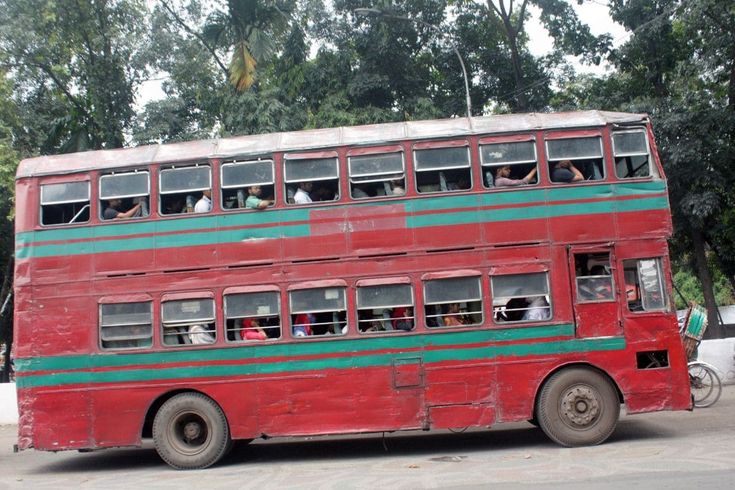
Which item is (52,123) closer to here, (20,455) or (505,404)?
(20,455)

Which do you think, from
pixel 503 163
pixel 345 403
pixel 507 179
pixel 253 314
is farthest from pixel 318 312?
pixel 503 163

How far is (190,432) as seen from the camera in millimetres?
9820

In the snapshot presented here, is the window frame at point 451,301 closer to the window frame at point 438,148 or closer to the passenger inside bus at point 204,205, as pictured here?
the window frame at point 438,148

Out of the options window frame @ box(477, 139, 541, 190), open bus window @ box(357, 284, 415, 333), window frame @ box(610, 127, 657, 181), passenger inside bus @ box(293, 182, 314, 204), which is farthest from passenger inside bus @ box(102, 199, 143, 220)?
window frame @ box(610, 127, 657, 181)

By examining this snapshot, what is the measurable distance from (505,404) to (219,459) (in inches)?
157

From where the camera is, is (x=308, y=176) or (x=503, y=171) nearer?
(x=503, y=171)

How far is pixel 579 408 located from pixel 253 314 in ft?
15.1

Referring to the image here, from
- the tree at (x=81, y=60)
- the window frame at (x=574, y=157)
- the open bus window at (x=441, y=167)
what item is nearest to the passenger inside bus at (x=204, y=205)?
the open bus window at (x=441, y=167)

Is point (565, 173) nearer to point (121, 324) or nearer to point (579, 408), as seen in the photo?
point (579, 408)

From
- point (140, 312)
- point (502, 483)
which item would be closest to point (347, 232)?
point (140, 312)

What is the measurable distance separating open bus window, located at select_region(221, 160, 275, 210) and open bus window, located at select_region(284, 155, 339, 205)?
25 cm

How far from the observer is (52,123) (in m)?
19.4

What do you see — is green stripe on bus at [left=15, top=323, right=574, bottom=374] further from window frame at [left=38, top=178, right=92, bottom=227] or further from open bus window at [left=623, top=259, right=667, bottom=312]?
window frame at [left=38, top=178, right=92, bottom=227]

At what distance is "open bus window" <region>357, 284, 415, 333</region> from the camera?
9.64 m
